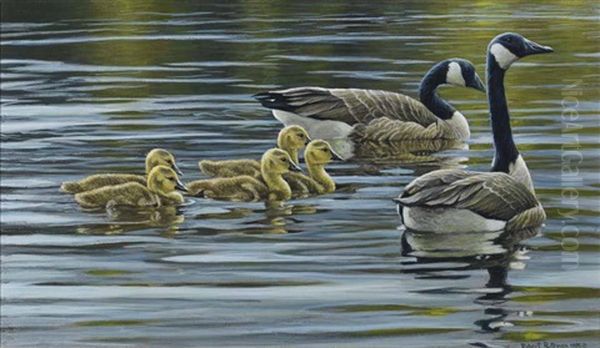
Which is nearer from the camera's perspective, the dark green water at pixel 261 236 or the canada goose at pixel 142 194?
the dark green water at pixel 261 236

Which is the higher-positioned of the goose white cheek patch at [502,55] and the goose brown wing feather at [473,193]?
the goose white cheek patch at [502,55]

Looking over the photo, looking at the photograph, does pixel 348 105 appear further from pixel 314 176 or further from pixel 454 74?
pixel 314 176

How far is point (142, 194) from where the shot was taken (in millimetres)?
14594

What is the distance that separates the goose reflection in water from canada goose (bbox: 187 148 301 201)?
1974 mm

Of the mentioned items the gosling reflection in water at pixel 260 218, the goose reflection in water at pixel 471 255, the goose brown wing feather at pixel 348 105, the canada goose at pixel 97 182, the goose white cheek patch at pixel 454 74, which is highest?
the goose white cheek patch at pixel 454 74

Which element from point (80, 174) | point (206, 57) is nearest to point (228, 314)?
point (80, 174)

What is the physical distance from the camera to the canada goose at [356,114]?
19.2 metres

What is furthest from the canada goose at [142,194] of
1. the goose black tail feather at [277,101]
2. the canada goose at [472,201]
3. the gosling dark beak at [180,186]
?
the goose black tail feather at [277,101]

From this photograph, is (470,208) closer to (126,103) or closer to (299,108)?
(299,108)

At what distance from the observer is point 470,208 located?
1287 cm

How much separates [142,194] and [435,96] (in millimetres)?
6361

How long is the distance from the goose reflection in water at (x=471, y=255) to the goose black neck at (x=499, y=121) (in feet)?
2.58

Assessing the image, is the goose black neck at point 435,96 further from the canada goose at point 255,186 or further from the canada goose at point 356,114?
the canada goose at point 255,186

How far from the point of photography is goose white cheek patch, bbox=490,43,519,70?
14.8 m
